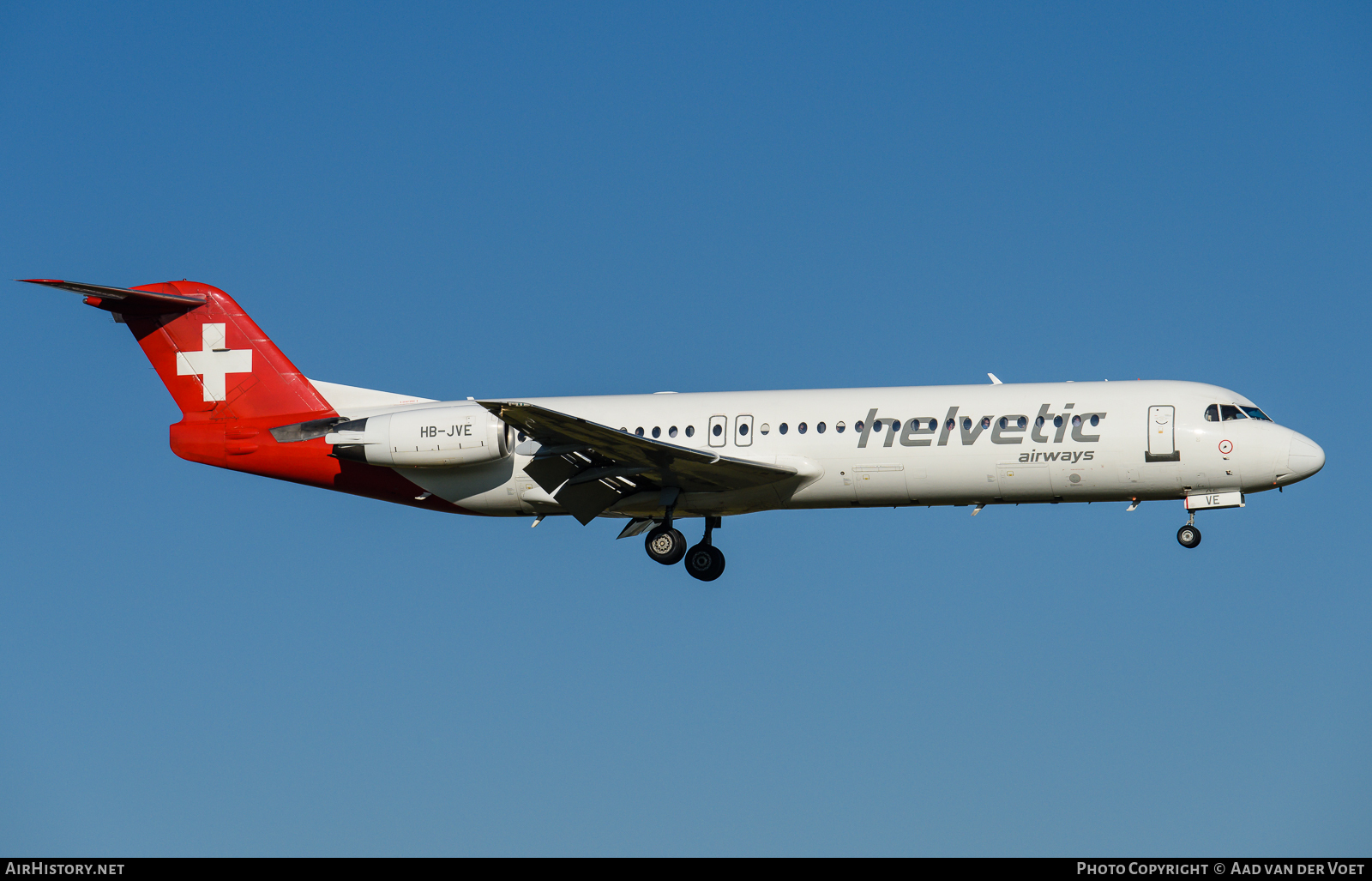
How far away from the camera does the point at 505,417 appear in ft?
90.7

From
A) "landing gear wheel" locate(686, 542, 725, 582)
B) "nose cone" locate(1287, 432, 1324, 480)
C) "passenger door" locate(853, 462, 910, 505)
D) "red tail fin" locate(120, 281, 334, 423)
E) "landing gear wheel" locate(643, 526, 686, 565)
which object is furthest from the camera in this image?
"red tail fin" locate(120, 281, 334, 423)

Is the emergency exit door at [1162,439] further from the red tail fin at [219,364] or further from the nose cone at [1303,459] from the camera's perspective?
the red tail fin at [219,364]

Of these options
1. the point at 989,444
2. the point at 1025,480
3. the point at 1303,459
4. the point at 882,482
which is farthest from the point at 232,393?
the point at 1303,459

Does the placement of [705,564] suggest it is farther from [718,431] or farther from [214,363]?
[214,363]

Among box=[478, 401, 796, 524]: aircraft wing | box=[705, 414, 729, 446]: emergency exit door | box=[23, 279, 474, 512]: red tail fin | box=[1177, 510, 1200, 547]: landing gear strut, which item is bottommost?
box=[1177, 510, 1200, 547]: landing gear strut

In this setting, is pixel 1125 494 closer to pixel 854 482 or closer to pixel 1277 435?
pixel 1277 435

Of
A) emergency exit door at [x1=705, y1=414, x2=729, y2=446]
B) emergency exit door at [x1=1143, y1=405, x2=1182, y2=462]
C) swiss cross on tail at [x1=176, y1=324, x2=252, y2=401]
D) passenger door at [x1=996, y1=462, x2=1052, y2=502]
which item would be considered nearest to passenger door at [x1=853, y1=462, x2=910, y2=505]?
passenger door at [x1=996, y1=462, x2=1052, y2=502]

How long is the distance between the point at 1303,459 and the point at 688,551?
40.9 feet

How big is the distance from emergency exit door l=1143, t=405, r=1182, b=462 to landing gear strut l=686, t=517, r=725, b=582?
906cm

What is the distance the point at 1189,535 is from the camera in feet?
92.1

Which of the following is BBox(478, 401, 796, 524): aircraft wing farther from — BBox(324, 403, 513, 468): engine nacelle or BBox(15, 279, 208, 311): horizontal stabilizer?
BBox(15, 279, 208, 311): horizontal stabilizer

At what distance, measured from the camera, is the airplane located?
28.0 metres

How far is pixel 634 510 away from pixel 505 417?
422cm

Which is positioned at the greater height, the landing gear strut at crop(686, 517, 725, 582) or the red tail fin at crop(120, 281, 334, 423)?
the red tail fin at crop(120, 281, 334, 423)
